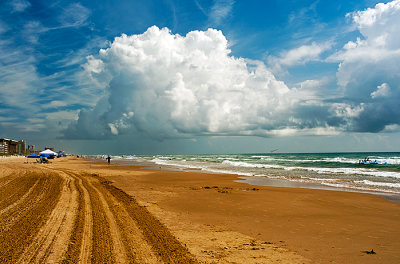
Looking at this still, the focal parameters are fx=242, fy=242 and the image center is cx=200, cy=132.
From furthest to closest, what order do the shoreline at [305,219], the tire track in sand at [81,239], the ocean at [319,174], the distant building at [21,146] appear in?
the distant building at [21,146]
the ocean at [319,174]
the shoreline at [305,219]
the tire track in sand at [81,239]

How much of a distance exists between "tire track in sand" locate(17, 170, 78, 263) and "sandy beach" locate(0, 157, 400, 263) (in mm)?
21

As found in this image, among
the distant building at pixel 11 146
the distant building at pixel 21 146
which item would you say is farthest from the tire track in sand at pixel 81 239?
the distant building at pixel 21 146

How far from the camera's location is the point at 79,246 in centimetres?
582

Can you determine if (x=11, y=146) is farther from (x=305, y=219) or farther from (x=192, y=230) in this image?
(x=305, y=219)

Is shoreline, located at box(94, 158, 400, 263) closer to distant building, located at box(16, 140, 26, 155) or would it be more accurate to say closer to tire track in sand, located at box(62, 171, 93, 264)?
tire track in sand, located at box(62, 171, 93, 264)

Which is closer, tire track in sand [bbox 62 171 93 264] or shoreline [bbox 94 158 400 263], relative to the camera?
Result: tire track in sand [bbox 62 171 93 264]

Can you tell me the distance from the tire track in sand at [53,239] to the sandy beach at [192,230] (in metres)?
0.02

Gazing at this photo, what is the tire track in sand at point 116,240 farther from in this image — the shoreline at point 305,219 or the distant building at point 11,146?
the distant building at point 11,146

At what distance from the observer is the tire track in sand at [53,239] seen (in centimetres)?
521

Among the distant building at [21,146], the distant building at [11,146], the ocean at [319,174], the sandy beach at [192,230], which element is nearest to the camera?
the sandy beach at [192,230]

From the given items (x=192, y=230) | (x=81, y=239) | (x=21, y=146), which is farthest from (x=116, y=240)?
(x=21, y=146)

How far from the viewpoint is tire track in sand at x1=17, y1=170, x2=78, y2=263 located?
205 inches

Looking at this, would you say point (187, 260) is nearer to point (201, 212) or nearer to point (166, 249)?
point (166, 249)

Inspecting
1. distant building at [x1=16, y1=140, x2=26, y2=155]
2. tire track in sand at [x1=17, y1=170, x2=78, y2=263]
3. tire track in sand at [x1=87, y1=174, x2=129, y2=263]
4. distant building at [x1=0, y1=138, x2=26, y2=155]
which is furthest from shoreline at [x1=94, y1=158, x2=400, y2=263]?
distant building at [x1=16, y1=140, x2=26, y2=155]
